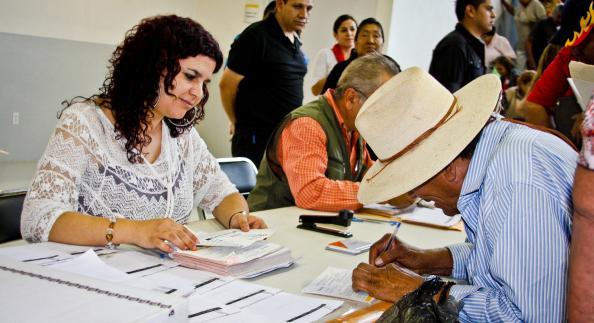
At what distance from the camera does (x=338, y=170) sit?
111 inches

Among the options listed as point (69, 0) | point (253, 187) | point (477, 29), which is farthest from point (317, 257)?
point (69, 0)

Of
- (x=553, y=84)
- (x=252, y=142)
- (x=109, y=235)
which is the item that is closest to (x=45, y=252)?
(x=109, y=235)

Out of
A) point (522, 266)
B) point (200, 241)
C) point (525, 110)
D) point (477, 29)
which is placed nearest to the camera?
point (522, 266)

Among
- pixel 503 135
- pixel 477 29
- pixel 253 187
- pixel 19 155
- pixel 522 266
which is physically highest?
pixel 477 29

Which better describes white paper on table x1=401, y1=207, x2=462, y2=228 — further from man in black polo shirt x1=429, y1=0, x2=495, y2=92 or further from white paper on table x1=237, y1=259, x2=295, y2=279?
man in black polo shirt x1=429, y1=0, x2=495, y2=92

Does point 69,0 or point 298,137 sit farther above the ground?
point 69,0

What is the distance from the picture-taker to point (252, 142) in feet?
13.8

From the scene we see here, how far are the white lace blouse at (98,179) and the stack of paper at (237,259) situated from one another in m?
0.40

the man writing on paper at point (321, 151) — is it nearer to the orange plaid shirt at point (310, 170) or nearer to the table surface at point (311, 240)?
the orange plaid shirt at point (310, 170)

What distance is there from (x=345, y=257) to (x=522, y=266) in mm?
763

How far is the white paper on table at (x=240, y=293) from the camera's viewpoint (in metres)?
1.43

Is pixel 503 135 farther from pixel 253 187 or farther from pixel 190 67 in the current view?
pixel 253 187

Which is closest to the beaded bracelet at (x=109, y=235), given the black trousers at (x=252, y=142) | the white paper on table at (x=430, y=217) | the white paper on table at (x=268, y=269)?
the white paper on table at (x=268, y=269)

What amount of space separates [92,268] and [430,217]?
152 cm
